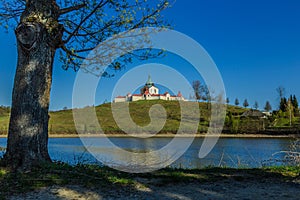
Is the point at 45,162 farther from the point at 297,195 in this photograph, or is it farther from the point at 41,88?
the point at 297,195

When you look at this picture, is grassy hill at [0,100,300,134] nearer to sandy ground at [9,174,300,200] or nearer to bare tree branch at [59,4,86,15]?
bare tree branch at [59,4,86,15]

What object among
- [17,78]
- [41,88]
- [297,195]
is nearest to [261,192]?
[297,195]

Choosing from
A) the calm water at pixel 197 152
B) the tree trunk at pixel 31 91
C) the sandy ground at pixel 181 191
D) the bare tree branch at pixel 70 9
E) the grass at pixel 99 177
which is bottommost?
the calm water at pixel 197 152

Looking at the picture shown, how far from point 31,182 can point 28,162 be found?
3.53 feet

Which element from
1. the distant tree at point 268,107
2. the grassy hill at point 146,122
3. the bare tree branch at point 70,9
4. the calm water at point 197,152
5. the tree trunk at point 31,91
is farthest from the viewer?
the distant tree at point 268,107

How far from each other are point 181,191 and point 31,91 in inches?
162

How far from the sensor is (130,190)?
17.2ft

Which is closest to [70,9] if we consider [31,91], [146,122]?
[31,91]

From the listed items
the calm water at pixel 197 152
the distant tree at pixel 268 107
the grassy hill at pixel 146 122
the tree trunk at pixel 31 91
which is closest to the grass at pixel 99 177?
the tree trunk at pixel 31 91

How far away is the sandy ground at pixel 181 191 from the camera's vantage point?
4844 mm

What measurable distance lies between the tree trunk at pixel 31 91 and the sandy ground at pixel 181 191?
1679mm

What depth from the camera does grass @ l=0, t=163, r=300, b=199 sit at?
5.33 metres

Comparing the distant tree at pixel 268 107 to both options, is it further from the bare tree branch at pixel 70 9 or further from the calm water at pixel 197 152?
the bare tree branch at pixel 70 9

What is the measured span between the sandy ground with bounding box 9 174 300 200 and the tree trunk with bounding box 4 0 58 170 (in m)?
1.68
